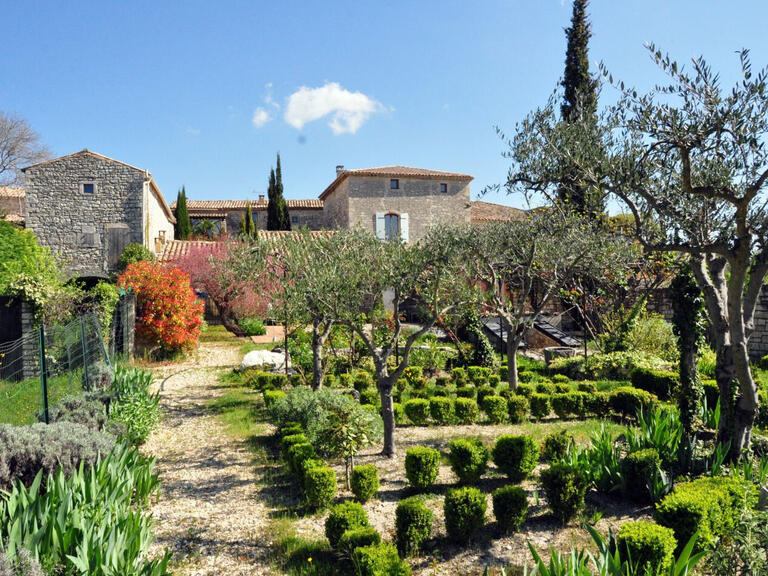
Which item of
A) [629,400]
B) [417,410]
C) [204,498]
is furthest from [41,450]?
[629,400]

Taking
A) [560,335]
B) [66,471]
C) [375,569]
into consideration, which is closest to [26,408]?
[66,471]

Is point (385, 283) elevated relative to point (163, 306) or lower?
elevated

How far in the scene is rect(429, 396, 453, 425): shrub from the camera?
8.67 m

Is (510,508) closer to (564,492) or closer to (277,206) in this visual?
(564,492)

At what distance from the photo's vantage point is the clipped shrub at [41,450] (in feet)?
15.1

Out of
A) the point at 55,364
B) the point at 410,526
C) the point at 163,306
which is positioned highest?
the point at 163,306

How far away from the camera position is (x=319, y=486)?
5.35 metres

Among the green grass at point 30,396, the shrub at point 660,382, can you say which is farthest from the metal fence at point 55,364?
the shrub at point 660,382

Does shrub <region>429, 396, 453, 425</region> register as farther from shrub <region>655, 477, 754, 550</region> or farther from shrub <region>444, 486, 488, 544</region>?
shrub <region>655, 477, 754, 550</region>

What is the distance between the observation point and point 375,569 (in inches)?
146

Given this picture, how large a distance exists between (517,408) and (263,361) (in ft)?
25.0

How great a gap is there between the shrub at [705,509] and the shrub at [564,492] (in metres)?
0.79

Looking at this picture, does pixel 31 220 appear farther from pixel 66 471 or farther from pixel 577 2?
pixel 577 2

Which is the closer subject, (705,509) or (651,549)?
(651,549)
